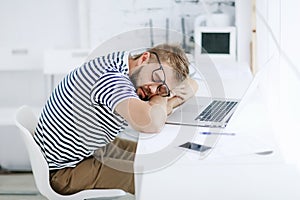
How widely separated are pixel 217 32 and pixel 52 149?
1.56 metres

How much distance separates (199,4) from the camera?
3500 mm

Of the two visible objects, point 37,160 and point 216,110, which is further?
point 216,110

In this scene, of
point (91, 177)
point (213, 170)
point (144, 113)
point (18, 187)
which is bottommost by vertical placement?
point (18, 187)

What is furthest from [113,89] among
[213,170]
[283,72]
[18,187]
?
[18,187]

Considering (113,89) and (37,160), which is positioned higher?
(113,89)

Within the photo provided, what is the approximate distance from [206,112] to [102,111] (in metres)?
0.42

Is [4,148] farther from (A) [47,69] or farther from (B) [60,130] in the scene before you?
(B) [60,130]

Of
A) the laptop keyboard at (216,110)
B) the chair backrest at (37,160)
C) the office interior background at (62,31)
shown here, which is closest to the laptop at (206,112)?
the laptop keyboard at (216,110)

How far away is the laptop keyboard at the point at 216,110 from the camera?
210 centimetres

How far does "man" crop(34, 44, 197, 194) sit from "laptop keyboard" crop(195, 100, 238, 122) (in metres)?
0.12

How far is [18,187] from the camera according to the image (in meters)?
3.42

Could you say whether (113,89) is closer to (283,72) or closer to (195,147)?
(195,147)

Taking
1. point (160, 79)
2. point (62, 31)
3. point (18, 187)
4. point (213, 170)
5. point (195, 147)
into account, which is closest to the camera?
point (213, 170)

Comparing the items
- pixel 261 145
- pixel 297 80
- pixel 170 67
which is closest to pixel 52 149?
pixel 170 67
